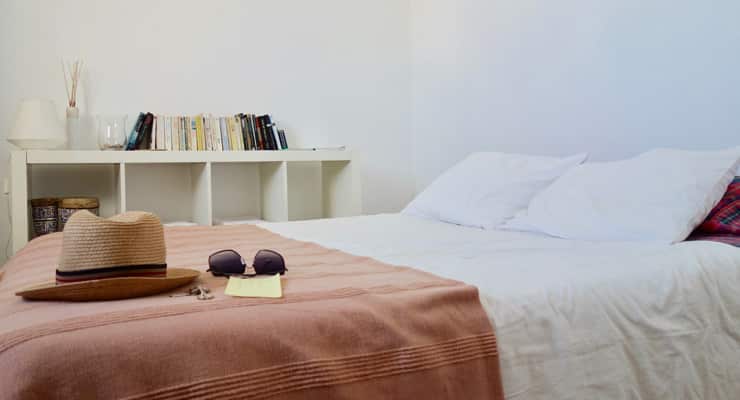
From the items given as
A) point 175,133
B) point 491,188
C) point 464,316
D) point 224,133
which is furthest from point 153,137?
point 464,316

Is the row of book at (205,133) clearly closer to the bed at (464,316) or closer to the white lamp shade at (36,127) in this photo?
the white lamp shade at (36,127)

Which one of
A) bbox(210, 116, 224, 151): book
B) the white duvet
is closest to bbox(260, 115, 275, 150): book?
bbox(210, 116, 224, 151): book

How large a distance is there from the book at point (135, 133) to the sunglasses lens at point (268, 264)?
6.70 ft

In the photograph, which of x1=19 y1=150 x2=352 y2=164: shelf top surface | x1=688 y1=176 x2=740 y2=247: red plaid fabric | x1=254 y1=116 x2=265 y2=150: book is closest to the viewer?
x1=688 y1=176 x2=740 y2=247: red plaid fabric

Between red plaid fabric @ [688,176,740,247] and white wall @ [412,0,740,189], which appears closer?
red plaid fabric @ [688,176,740,247]

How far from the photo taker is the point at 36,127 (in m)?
2.82

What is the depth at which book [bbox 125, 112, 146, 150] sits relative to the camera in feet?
10.1

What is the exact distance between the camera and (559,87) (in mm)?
2727

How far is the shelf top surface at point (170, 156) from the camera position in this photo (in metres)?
2.75

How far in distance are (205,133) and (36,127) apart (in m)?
0.76

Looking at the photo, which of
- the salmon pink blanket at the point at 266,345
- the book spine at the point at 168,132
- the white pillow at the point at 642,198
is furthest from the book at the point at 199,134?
the salmon pink blanket at the point at 266,345

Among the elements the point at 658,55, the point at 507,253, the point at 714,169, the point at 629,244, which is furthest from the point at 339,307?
the point at 658,55

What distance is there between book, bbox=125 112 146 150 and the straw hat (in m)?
2.08

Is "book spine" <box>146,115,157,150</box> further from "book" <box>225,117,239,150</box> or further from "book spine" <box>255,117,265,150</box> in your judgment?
"book spine" <box>255,117,265,150</box>
